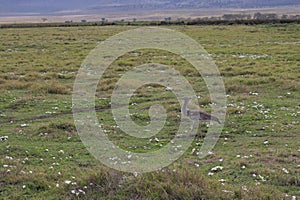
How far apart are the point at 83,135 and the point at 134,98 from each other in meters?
5.90

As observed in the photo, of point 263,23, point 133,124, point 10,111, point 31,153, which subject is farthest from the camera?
point 263,23

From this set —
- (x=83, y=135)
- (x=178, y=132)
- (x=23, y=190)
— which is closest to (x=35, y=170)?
(x=23, y=190)

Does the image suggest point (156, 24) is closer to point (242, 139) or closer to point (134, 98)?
point (134, 98)

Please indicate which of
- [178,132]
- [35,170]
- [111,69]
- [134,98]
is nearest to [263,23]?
[111,69]

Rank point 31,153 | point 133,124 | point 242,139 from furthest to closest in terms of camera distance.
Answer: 1. point 133,124
2. point 242,139
3. point 31,153

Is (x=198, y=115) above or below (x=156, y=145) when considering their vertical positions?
above

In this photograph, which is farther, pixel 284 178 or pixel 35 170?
pixel 35 170

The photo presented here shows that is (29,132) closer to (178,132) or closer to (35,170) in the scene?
(35,170)

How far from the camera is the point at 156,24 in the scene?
78938 mm

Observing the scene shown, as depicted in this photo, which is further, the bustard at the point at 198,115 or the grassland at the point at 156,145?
the bustard at the point at 198,115

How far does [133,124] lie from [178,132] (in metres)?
1.89

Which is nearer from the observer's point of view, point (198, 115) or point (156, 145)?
point (156, 145)

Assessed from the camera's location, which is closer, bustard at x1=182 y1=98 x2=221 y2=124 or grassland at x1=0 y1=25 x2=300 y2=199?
grassland at x1=0 y1=25 x2=300 y2=199

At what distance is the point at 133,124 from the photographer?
13703 millimetres
